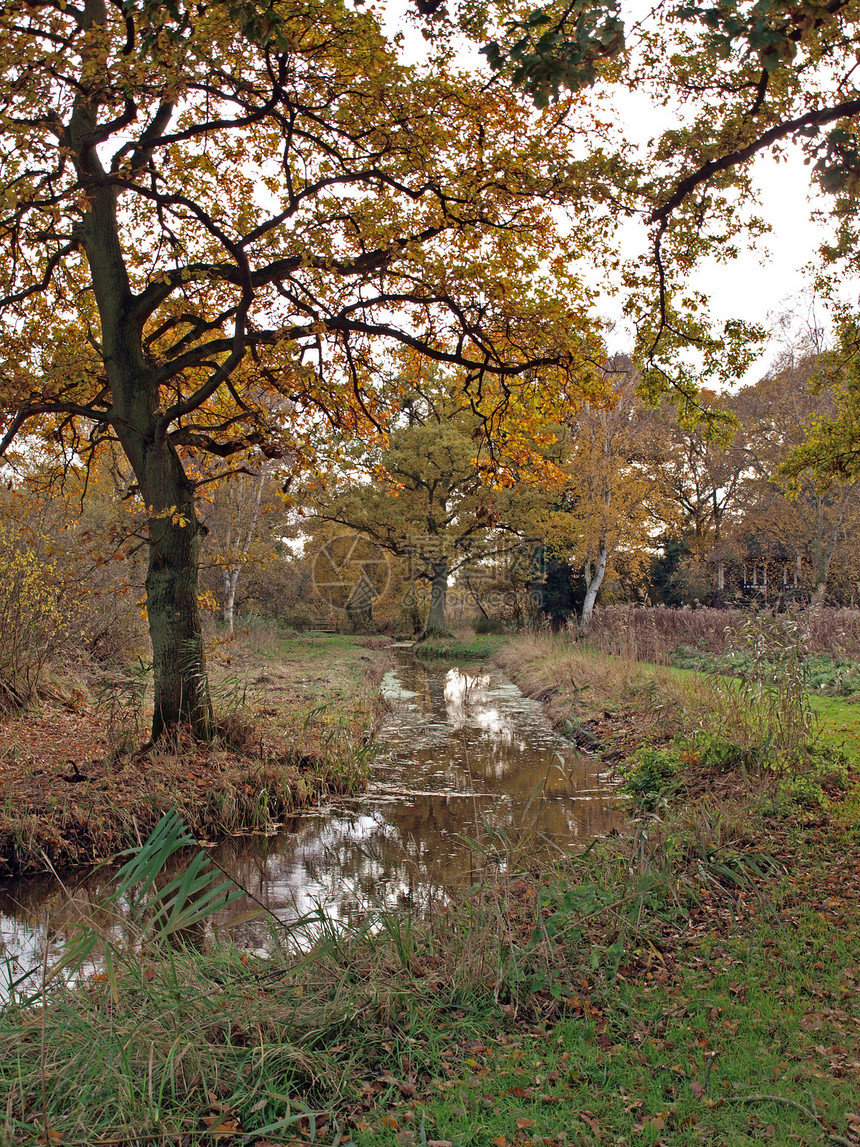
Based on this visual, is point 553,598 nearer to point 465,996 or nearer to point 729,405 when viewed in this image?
point 729,405

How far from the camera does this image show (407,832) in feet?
25.2

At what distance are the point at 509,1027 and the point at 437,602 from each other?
25.5m

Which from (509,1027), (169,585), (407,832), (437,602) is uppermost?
(169,585)

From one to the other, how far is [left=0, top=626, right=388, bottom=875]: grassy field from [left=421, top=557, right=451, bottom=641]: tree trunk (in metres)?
16.5

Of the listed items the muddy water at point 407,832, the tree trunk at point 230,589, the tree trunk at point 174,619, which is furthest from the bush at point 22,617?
the tree trunk at point 230,589

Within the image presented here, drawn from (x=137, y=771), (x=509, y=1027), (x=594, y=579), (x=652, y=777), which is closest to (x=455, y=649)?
(x=594, y=579)

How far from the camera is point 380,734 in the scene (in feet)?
40.7

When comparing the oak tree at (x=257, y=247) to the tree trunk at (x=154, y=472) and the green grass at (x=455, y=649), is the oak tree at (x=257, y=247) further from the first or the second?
the green grass at (x=455, y=649)

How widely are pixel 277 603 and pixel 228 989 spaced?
93.6ft

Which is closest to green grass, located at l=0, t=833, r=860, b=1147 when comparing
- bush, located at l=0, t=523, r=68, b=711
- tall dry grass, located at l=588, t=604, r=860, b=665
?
bush, located at l=0, t=523, r=68, b=711

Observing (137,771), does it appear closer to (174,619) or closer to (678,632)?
(174,619)

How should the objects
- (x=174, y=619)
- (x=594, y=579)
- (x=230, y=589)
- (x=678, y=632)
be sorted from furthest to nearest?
(x=594, y=579) < (x=230, y=589) < (x=678, y=632) < (x=174, y=619)

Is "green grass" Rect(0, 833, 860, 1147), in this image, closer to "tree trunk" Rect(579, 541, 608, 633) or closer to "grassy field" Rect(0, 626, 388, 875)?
"grassy field" Rect(0, 626, 388, 875)

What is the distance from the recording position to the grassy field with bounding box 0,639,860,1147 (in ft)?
9.34
